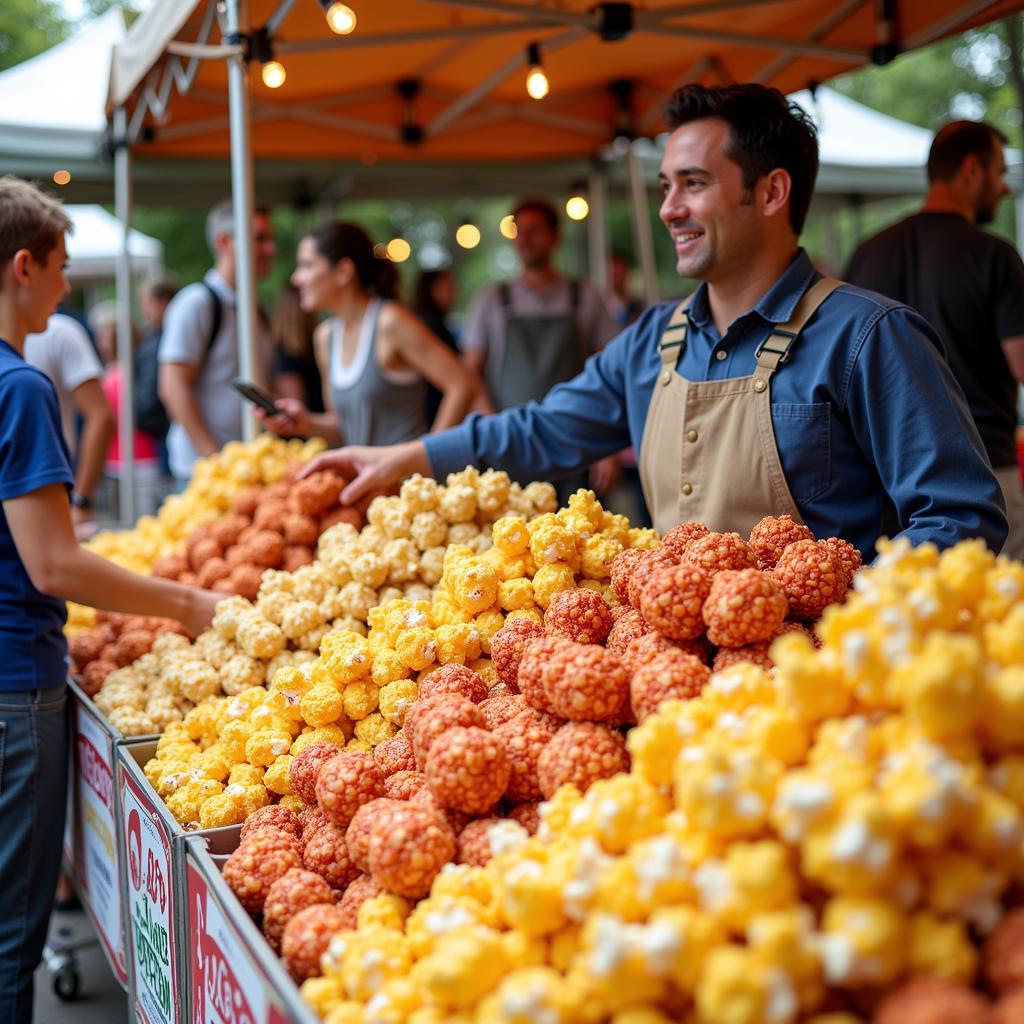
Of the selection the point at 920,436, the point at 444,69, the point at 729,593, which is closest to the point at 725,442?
the point at 920,436

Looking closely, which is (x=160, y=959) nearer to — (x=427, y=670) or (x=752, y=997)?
(x=427, y=670)

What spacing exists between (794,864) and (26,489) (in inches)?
71.9

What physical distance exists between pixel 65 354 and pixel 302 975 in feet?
12.9

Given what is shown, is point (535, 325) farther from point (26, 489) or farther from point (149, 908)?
point (149, 908)

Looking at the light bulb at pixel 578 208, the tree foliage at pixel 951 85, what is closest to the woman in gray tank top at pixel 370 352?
the light bulb at pixel 578 208

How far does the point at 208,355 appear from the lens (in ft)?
16.6

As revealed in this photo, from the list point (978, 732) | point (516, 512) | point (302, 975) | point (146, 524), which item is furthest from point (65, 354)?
point (978, 732)

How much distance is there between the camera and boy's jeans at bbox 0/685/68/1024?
7.86 feet

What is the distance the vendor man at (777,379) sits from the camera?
6.95 feet

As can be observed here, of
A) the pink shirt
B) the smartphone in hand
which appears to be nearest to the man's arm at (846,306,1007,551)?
the smartphone in hand

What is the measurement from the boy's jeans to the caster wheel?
919 mm

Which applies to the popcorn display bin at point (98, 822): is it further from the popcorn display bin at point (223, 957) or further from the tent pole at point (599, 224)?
the tent pole at point (599, 224)

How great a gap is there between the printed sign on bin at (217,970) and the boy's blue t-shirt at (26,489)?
91 centimetres

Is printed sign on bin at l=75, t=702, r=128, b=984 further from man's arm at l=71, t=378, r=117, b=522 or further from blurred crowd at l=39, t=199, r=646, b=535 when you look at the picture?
man's arm at l=71, t=378, r=117, b=522
